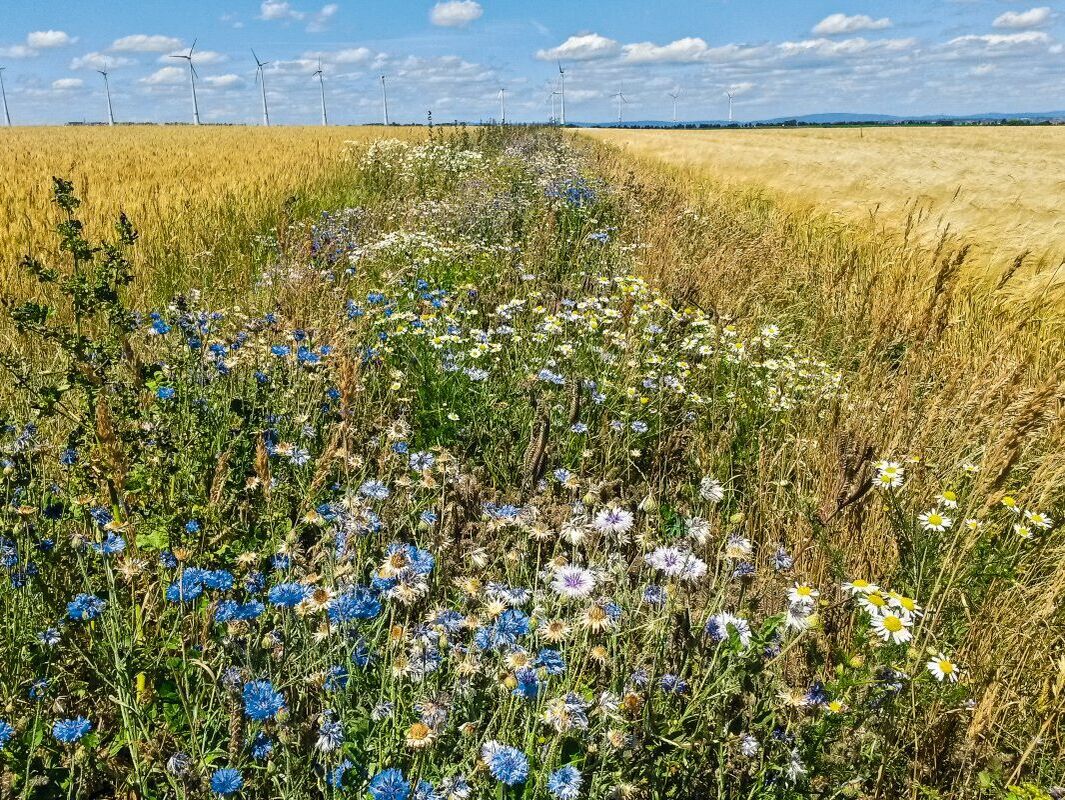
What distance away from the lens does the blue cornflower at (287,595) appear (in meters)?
1.55

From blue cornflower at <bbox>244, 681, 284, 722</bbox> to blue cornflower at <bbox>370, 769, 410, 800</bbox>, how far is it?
0.24m

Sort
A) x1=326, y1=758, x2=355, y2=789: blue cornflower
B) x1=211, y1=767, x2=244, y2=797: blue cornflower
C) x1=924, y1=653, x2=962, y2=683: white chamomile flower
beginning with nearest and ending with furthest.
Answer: x1=211, y1=767, x2=244, y2=797: blue cornflower
x1=326, y1=758, x2=355, y2=789: blue cornflower
x1=924, y1=653, x2=962, y2=683: white chamomile flower

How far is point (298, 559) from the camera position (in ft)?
6.51

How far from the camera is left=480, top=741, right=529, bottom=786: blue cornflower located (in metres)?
1.32

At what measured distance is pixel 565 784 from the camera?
4.56ft

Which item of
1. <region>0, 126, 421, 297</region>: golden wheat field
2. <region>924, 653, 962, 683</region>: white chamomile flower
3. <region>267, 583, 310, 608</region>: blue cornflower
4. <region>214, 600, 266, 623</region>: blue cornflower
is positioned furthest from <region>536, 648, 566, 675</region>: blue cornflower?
<region>0, 126, 421, 297</region>: golden wheat field

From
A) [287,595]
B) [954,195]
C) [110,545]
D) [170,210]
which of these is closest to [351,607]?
[287,595]

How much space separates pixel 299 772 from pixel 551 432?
2056 millimetres

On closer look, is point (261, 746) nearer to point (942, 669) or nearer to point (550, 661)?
point (550, 661)

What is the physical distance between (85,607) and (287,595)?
2.16 feet

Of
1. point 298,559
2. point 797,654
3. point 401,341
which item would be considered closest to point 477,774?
point 298,559

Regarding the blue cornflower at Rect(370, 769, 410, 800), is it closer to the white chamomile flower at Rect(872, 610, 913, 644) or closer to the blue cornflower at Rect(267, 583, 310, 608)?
the blue cornflower at Rect(267, 583, 310, 608)

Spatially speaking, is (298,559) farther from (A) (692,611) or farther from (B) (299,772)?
(A) (692,611)

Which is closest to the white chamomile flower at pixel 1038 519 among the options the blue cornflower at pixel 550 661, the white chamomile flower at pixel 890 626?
the white chamomile flower at pixel 890 626
